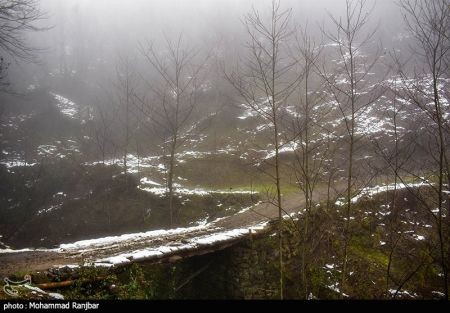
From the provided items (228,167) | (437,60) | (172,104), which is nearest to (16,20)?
(437,60)

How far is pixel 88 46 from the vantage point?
62938mm

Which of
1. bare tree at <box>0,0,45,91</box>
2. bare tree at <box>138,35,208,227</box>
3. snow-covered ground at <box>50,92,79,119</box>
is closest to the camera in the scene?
bare tree at <box>0,0,45,91</box>

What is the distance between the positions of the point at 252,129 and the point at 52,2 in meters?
60.5

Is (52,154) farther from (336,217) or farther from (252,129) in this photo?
(336,217)

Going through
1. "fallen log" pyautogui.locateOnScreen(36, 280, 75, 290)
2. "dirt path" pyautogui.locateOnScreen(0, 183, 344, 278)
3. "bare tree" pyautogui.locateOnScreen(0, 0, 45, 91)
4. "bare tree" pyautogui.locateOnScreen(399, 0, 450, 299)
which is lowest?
"fallen log" pyautogui.locateOnScreen(36, 280, 75, 290)

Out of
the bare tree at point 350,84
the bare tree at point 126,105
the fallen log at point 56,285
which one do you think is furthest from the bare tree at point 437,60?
the bare tree at point 126,105

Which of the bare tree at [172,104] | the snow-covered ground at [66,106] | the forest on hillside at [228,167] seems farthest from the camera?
the snow-covered ground at [66,106]

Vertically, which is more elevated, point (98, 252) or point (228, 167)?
point (228, 167)

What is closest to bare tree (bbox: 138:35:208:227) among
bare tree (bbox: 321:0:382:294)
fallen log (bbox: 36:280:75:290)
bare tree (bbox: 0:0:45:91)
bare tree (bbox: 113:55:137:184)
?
bare tree (bbox: 113:55:137:184)

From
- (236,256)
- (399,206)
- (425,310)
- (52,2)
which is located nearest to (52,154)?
(236,256)

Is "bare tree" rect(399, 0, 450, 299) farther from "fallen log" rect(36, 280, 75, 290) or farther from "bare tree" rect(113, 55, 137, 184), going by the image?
"bare tree" rect(113, 55, 137, 184)

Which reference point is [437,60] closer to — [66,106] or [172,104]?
[172,104]

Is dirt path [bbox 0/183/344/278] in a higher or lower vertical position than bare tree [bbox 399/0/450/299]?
lower

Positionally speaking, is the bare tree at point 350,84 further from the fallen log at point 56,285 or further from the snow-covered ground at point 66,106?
the snow-covered ground at point 66,106
